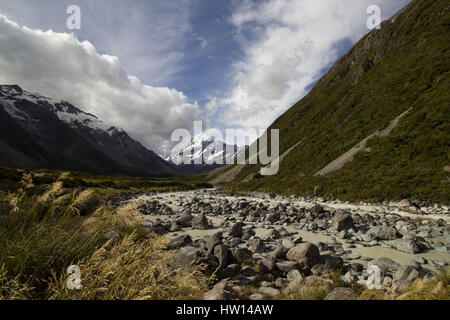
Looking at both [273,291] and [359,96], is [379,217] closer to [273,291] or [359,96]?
[273,291]

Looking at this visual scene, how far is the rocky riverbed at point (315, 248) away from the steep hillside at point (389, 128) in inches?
176

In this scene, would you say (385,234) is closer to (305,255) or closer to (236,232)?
(305,255)

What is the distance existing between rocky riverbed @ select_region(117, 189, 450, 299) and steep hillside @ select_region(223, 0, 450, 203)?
4.47m

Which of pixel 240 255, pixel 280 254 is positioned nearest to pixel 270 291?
pixel 240 255

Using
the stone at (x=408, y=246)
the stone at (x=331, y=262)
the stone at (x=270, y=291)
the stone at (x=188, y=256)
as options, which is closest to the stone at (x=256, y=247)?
the stone at (x=331, y=262)

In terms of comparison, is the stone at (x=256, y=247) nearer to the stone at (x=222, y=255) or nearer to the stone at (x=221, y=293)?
the stone at (x=222, y=255)

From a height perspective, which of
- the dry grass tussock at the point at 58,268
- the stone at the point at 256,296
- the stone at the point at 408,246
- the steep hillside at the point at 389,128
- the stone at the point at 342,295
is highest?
the steep hillside at the point at 389,128

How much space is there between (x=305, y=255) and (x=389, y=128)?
95.8ft

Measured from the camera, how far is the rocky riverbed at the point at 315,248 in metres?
5.50

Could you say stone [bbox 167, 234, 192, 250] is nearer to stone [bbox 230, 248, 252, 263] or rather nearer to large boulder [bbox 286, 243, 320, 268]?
stone [bbox 230, 248, 252, 263]

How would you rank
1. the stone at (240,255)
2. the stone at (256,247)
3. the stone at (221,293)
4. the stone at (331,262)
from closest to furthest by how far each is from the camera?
the stone at (221,293), the stone at (331,262), the stone at (240,255), the stone at (256,247)

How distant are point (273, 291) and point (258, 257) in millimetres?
2641

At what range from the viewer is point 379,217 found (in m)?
13.4
